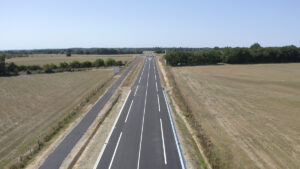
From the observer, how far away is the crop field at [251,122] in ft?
56.7

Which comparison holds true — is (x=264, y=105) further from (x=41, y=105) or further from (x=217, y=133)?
(x=41, y=105)

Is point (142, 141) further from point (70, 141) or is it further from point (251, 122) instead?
point (251, 122)

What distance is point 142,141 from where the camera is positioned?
19.5m

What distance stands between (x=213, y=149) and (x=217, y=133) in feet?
12.4

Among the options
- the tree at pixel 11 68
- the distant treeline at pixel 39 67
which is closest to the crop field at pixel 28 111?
the distant treeline at pixel 39 67

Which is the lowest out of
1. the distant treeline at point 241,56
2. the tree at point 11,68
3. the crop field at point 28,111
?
the crop field at point 28,111

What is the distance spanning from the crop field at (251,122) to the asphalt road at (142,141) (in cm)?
407

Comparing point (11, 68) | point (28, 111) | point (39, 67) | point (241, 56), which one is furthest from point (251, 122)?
point (241, 56)

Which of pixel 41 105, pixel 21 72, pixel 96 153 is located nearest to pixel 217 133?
pixel 96 153

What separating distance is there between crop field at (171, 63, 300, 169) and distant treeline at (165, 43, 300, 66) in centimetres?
4872

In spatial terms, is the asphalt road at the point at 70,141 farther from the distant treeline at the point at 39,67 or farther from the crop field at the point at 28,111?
the distant treeline at the point at 39,67

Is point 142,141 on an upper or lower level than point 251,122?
lower

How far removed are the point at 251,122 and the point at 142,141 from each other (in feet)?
45.4

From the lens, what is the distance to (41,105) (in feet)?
113
